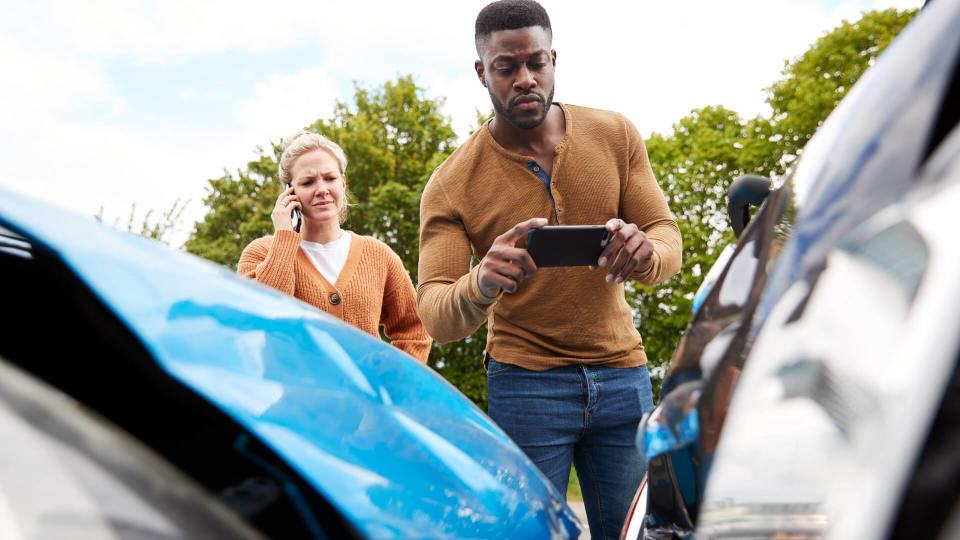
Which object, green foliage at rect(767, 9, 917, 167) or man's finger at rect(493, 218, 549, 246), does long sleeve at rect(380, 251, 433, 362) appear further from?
green foliage at rect(767, 9, 917, 167)

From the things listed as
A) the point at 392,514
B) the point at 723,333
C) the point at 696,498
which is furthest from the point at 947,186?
the point at 392,514

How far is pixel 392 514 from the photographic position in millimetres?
742

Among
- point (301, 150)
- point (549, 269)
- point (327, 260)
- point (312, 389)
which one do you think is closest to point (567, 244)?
point (549, 269)

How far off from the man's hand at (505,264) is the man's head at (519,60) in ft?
2.24

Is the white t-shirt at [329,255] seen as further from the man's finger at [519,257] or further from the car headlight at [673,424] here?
the car headlight at [673,424]

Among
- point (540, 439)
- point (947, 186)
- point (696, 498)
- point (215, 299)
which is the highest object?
point (947, 186)

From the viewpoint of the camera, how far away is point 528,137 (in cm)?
290

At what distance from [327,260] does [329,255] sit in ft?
0.12

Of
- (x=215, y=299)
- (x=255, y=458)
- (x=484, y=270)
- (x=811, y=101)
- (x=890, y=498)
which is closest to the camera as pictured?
(x=890, y=498)

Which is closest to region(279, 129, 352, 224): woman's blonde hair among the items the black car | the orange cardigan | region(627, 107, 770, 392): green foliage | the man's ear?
the orange cardigan

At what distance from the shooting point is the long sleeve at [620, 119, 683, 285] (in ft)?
8.81

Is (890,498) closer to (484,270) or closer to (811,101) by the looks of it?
(484,270)

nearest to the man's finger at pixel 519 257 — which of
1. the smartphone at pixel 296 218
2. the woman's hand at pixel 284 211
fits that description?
the woman's hand at pixel 284 211

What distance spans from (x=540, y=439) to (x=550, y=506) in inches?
66.2
